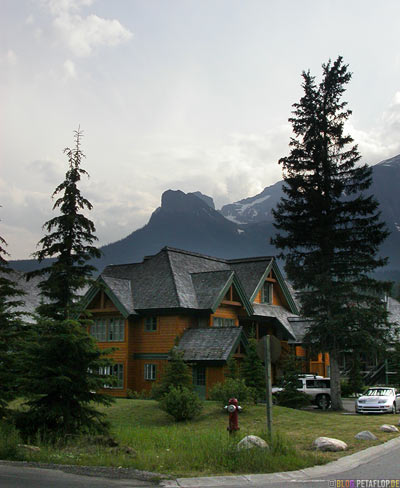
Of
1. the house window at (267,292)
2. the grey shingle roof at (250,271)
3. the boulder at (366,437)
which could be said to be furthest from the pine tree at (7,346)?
the house window at (267,292)

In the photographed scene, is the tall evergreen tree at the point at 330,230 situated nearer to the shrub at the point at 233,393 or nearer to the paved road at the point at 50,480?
the shrub at the point at 233,393

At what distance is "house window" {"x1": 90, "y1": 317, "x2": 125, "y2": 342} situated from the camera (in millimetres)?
37625

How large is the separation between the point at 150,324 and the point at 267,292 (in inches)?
453

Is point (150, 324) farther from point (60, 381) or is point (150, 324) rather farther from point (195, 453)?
point (195, 453)

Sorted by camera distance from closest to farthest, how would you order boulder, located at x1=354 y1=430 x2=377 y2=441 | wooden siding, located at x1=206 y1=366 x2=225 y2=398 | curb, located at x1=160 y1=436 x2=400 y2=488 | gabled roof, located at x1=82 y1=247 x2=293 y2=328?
curb, located at x1=160 y1=436 x2=400 y2=488 < boulder, located at x1=354 y1=430 x2=377 y2=441 < wooden siding, located at x1=206 y1=366 x2=225 y2=398 < gabled roof, located at x1=82 y1=247 x2=293 y2=328

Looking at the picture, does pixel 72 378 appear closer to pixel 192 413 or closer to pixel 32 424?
pixel 32 424

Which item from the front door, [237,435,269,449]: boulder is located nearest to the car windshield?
the front door

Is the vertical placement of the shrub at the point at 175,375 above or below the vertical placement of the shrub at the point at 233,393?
above

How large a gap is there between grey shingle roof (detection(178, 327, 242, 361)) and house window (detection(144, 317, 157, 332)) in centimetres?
254

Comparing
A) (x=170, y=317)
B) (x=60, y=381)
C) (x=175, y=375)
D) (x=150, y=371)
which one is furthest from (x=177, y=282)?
(x=60, y=381)

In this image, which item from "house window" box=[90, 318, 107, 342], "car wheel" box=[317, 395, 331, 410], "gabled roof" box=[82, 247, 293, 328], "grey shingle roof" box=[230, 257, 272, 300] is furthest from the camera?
"grey shingle roof" box=[230, 257, 272, 300]

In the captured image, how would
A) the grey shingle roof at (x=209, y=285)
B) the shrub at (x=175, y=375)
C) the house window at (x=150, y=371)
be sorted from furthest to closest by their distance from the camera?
the grey shingle roof at (x=209, y=285), the house window at (x=150, y=371), the shrub at (x=175, y=375)

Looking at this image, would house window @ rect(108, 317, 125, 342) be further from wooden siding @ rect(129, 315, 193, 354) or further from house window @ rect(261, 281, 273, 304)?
house window @ rect(261, 281, 273, 304)

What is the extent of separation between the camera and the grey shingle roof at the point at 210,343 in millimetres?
32562
